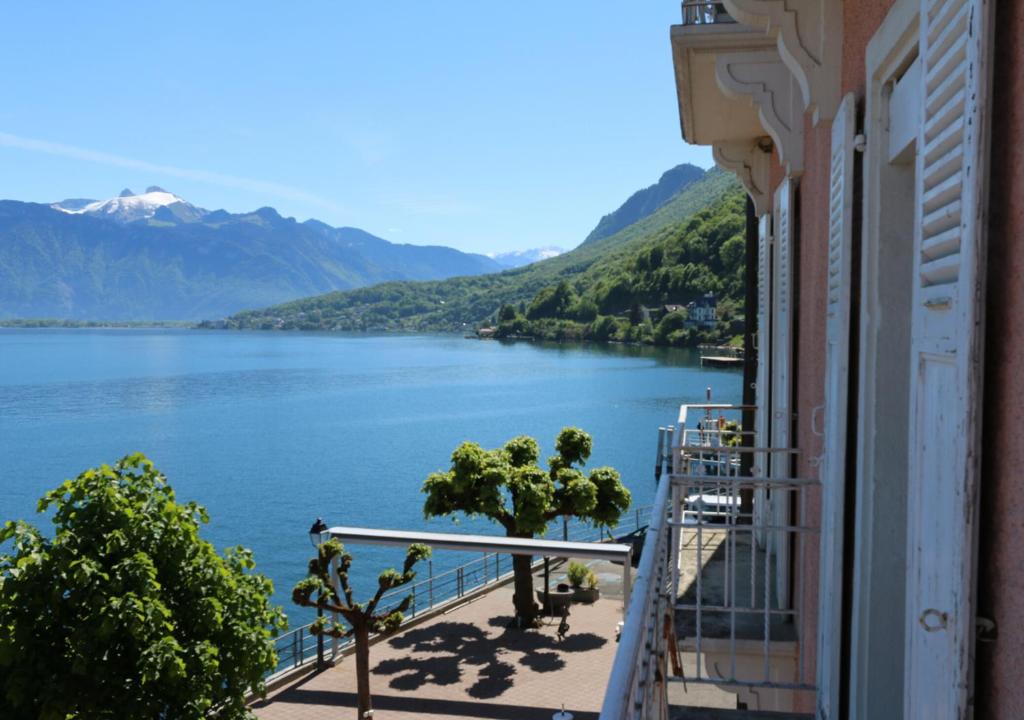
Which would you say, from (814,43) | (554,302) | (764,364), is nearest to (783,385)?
(764,364)

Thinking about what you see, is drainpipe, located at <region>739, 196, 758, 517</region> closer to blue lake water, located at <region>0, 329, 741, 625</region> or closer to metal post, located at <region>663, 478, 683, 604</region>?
metal post, located at <region>663, 478, 683, 604</region>

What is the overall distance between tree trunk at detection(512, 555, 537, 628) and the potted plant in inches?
84.7

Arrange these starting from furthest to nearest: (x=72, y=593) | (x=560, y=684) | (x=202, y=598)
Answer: (x=560, y=684) → (x=202, y=598) → (x=72, y=593)

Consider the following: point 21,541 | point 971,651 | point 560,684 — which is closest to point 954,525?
point 971,651

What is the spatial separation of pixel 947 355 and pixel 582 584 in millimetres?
20079

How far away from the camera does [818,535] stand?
13.6 ft

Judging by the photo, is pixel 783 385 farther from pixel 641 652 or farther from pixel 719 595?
pixel 641 652

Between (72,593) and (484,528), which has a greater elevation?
(72,593)

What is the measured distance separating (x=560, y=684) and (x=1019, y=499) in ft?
48.8

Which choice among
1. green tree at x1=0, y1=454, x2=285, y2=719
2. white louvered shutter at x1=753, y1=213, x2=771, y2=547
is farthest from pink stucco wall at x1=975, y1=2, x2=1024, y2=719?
green tree at x1=0, y1=454, x2=285, y2=719

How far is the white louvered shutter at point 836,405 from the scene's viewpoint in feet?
10.4

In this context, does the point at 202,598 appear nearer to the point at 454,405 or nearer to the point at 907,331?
the point at 907,331

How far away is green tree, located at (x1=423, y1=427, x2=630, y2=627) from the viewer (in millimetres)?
19016

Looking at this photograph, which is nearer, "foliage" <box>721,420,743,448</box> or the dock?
"foliage" <box>721,420,743,448</box>
